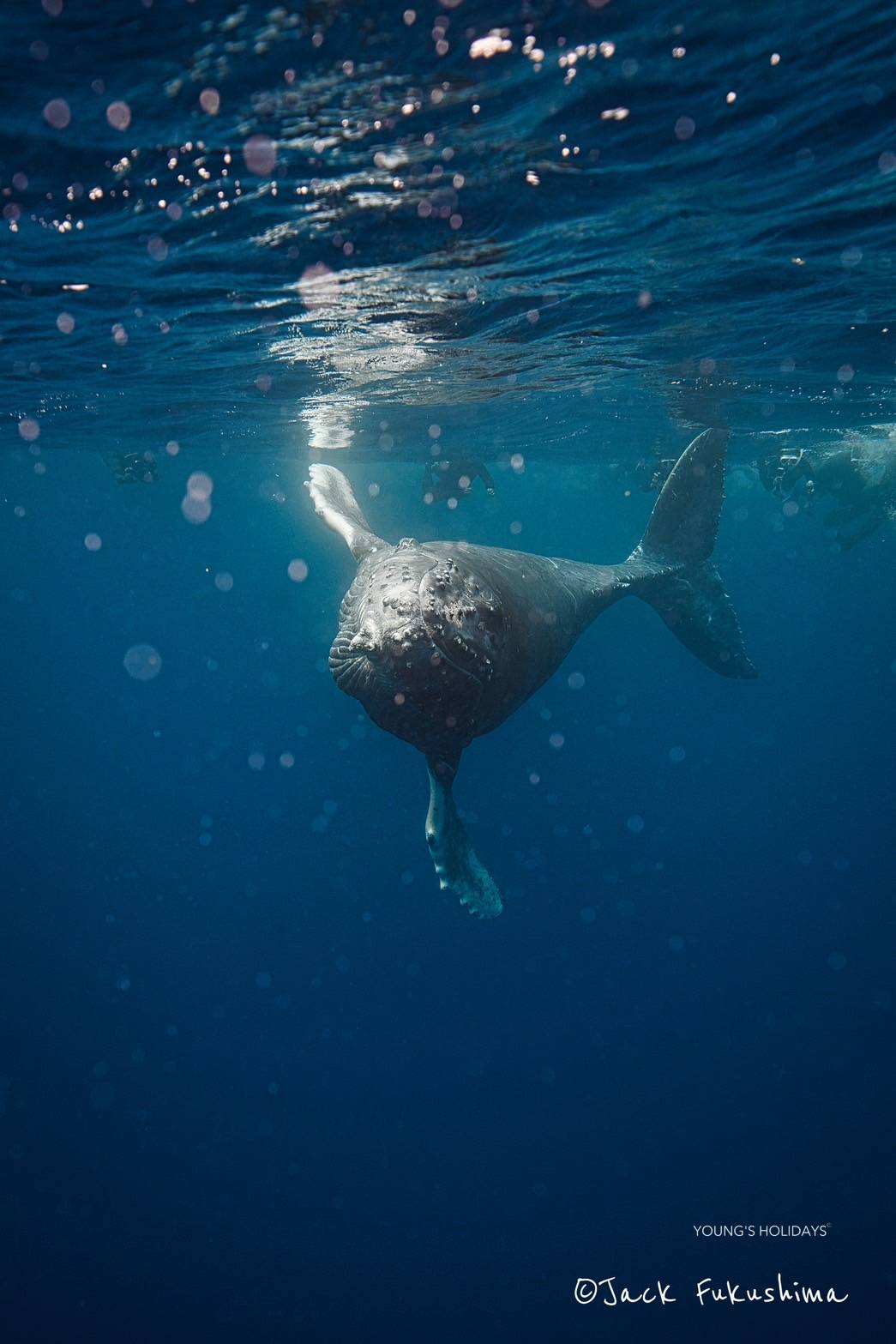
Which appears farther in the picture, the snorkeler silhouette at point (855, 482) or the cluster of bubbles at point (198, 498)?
the cluster of bubbles at point (198, 498)

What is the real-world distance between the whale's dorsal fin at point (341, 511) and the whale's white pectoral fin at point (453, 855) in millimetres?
3622

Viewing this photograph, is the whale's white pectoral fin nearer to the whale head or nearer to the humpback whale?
the humpback whale

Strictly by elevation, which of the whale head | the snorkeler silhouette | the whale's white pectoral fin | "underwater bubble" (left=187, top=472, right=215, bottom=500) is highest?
"underwater bubble" (left=187, top=472, right=215, bottom=500)

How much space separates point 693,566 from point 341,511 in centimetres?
753

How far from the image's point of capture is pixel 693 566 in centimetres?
1451

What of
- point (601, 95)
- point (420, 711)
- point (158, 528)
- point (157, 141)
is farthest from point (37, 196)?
point (158, 528)

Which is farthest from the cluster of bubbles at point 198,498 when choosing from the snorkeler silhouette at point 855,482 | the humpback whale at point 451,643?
the humpback whale at point 451,643

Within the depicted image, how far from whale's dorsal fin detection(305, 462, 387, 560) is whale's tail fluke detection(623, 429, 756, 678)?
5.59 meters

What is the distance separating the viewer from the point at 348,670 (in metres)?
6.34

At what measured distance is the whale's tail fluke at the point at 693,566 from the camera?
1382cm

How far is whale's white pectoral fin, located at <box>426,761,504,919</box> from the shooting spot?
7.13 metres

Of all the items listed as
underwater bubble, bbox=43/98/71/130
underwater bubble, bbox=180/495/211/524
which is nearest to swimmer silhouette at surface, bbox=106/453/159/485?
underwater bubble, bbox=43/98/71/130

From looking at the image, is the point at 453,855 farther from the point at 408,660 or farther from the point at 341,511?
the point at 341,511

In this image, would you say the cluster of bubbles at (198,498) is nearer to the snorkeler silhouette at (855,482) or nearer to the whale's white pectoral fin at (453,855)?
the snorkeler silhouette at (855,482)
